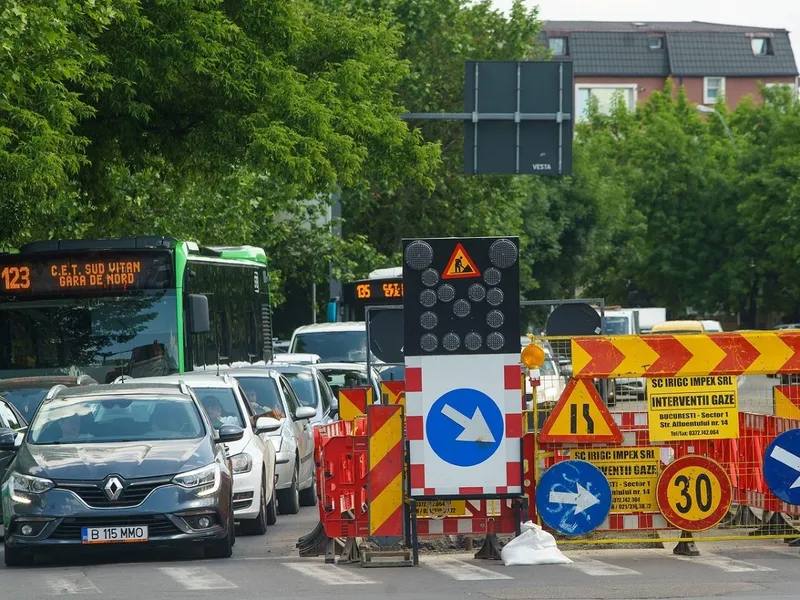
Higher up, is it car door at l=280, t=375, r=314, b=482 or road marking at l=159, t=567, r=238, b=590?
car door at l=280, t=375, r=314, b=482

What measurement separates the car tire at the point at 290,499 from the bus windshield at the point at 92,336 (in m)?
2.44

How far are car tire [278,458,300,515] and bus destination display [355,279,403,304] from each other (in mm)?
15544

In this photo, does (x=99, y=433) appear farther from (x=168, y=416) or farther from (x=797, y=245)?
(x=797, y=245)

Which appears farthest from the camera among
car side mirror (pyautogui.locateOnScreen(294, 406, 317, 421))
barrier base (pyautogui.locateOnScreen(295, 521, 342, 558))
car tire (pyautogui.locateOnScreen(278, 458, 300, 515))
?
car tire (pyautogui.locateOnScreen(278, 458, 300, 515))

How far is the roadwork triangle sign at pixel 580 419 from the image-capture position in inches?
496

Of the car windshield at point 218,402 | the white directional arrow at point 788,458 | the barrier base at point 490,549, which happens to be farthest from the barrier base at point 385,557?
the car windshield at point 218,402

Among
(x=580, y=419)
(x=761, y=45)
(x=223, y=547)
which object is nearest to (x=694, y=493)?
(x=580, y=419)

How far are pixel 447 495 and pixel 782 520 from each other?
9.58ft

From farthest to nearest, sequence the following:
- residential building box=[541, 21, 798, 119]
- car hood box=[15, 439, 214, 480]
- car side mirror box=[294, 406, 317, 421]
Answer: residential building box=[541, 21, 798, 119] → car side mirror box=[294, 406, 317, 421] → car hood box=[15, 439, 214, 480]

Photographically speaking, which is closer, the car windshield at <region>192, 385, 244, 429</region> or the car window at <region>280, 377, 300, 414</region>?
the car windshield at <region>192, 385, 244, 429</region>

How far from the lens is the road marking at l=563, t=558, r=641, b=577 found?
462 inches

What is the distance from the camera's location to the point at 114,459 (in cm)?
1320

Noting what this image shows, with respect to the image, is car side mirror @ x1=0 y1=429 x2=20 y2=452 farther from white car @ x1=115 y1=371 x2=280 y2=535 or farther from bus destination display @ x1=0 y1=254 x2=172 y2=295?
bus destination display @ x1=0 y1=254 x2=172 y2=295

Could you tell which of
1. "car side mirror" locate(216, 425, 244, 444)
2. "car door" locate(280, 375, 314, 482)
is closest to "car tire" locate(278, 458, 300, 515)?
"car door" locate(280, 375, 314, 482)
